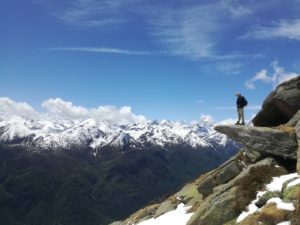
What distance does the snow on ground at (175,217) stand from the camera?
117 feet

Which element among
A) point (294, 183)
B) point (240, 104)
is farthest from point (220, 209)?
point (240, 104)

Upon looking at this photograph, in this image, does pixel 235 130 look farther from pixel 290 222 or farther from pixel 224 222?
pixel 290 222

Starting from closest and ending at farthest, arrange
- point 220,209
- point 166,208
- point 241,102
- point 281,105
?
point 220,209 → point 281,105 → point 166,208 → point 241,102

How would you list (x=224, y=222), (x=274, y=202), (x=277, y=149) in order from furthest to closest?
1. (x=277, y=149)
2. (x=224, y=222)
3. (x=274, y=202)

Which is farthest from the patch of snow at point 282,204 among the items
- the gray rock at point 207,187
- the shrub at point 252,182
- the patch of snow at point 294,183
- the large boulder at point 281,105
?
the large boulder at point 281,105

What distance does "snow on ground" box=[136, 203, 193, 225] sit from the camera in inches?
1409

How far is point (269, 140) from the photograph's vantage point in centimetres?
3356

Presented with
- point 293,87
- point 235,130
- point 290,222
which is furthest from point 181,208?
point 290,222

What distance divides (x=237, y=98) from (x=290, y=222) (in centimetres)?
2338

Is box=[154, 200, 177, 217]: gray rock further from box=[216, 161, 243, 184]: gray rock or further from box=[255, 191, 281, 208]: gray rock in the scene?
box=[255, 191, 281, 208]: gray rock

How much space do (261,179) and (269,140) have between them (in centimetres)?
469

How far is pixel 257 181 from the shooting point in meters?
29.9

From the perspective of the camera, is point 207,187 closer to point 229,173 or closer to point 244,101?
point 229,173

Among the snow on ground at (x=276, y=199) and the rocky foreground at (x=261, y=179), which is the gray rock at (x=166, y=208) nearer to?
the rocky foreground at (x=261, y=179)
